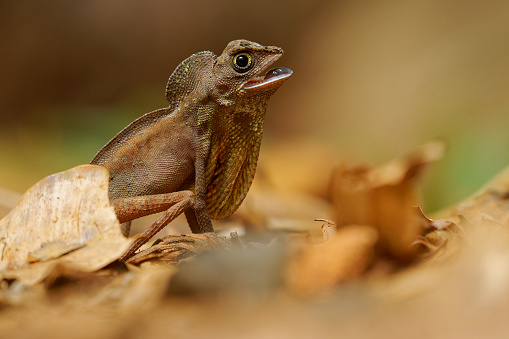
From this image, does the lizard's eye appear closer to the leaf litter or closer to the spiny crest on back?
the spiny crest on back

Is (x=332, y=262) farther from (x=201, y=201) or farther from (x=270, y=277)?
(x=201, y=201)

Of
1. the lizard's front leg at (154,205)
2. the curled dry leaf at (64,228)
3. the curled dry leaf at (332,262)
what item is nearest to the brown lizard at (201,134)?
the lizard's front leg at (154,205)

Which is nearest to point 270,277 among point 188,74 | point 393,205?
point 393,205

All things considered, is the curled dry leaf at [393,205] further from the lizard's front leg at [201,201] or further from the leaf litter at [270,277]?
the lizard's front leg at [201,201]

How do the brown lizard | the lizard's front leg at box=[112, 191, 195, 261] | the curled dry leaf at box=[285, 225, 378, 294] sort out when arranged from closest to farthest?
the curled dry leaf at box=[285, 225, 378, 294] < the lizard's front leg at box=[112, 191, 195, 261] < the brown lizard

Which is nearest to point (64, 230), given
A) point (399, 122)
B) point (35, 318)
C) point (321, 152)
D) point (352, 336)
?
point (35, 318)

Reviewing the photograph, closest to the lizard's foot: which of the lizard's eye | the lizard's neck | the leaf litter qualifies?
the leaf litter

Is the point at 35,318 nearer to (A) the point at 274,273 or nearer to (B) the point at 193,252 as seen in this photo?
(A) the point at 274,273
